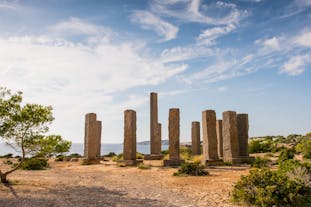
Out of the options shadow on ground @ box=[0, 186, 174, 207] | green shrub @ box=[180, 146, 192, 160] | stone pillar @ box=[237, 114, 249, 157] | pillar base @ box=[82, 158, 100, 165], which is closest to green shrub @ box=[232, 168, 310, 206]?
shadow on ground @ box=[0, 186, 174, 207]

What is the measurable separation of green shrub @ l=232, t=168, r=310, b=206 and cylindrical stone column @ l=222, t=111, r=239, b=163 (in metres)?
10.7

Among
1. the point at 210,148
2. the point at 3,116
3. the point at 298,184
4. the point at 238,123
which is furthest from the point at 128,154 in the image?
the point at 298,184

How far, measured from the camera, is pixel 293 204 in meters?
6.90

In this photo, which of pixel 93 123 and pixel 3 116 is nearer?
pixel 3 116

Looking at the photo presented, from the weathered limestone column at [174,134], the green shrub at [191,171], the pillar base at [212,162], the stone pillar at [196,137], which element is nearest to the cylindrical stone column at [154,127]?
A: the stone pillar at [196,137]

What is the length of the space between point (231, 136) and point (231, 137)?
0.21 feet

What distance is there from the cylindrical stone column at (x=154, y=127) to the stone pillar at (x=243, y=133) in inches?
317

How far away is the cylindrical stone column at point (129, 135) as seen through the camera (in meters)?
19.5

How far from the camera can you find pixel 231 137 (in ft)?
60.5

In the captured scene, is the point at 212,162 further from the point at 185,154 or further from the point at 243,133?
the point at 185,154

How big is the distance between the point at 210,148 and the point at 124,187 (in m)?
8.97

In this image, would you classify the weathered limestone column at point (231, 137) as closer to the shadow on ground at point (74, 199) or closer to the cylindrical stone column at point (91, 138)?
the cylindrical stone column at point (91, 138)

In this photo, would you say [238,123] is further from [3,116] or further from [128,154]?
[3,116]

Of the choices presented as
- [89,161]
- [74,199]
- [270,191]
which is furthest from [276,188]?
[89,161]
